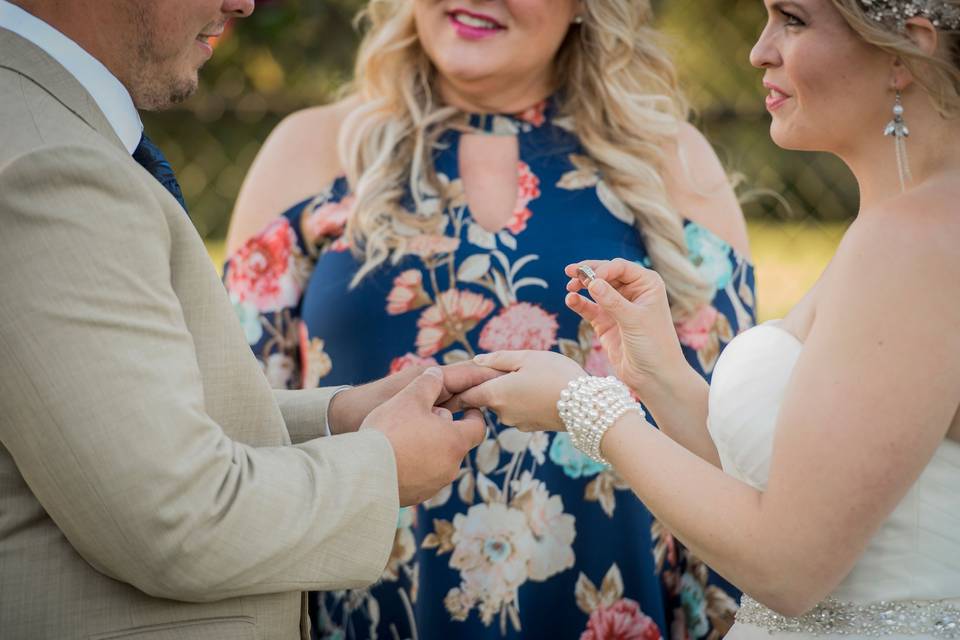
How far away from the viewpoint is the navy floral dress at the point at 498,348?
113 inches

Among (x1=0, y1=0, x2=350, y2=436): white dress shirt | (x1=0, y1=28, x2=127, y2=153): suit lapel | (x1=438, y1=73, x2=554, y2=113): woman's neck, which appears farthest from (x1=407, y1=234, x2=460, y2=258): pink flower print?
(x1=0, y1=28, x2=127, y2=153): suit lapel

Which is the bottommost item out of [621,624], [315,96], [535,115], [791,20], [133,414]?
[315,96]

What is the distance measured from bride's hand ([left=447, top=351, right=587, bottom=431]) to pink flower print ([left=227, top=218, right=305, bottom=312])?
93cm

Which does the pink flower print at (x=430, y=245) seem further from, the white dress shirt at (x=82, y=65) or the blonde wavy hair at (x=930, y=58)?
the blonde wavy hair at (x=930, y=58)

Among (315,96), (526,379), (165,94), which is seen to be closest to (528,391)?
(526,379)

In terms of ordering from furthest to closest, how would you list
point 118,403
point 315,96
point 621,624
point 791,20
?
point 315,96 → point 621,624 → point 791,20 → point 118,403

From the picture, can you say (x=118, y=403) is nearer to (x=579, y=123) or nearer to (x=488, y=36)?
(x=488, y=36)

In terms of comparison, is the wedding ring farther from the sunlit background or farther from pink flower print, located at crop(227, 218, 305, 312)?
the sunlit background

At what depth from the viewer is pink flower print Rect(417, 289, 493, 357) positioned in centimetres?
297

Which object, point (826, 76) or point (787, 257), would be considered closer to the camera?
point (826, 76)

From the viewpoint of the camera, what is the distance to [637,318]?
2297 mm

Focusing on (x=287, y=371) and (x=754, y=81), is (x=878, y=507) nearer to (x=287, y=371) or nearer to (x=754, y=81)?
(x=287, y=371)

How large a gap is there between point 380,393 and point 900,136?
1076 mm

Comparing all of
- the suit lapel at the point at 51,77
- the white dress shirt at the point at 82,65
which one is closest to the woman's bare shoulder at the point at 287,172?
the white dress shirt at the point at 82,65
